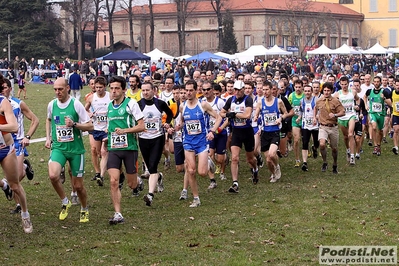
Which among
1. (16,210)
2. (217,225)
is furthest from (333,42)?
(217,225)

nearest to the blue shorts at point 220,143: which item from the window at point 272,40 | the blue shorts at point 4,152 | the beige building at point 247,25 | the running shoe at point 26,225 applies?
the running shoe at point 26,225

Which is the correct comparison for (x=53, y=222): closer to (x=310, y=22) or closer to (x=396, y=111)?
(x=396, y=111)

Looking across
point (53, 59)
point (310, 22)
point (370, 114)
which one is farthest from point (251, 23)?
point (370, 114)

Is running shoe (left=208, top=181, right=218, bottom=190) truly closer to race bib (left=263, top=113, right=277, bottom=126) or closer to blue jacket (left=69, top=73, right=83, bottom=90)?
race bib (left=263, top=113, right=277, bottom=126)

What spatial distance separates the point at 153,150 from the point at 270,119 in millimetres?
3047

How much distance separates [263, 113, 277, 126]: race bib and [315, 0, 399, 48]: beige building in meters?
99.3

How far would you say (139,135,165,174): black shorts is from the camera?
11.6m

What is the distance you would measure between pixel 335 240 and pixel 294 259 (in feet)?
3.35

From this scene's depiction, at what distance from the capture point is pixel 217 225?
989 centimetres

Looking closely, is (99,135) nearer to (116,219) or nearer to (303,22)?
(116,219)

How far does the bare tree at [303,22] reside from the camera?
89188mm

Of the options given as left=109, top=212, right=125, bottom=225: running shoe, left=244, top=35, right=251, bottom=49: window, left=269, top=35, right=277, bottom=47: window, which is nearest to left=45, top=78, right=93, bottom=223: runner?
left=109, top=212, right=125, bottom=225: running shoe

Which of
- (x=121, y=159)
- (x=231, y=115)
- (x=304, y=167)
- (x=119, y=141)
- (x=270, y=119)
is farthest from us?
(x=304, y=167)

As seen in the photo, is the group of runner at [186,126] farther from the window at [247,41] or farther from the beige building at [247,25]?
the window at [247,41]
